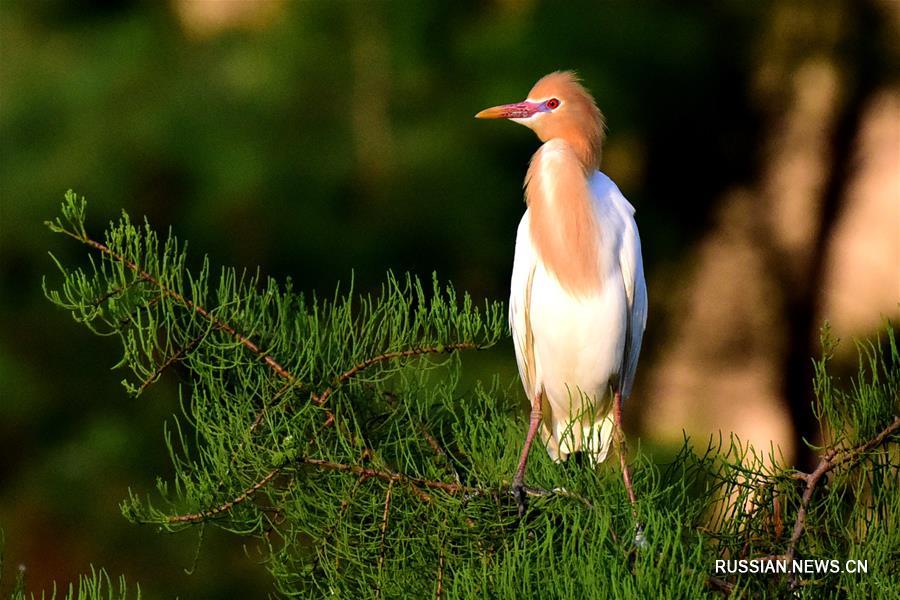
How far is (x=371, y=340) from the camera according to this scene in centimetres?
105

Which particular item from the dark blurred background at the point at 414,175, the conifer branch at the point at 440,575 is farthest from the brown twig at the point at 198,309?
the dark blurred background at the point at 414,175

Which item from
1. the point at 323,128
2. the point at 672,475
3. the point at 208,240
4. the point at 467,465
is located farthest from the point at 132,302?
the point at 323,128

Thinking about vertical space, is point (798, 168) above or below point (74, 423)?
above

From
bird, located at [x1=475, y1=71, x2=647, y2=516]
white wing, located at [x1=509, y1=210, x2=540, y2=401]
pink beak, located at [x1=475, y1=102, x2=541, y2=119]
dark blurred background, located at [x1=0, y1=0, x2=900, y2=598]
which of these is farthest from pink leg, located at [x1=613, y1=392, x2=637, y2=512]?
dark blurred background, located at [x1=0, y1=0, x2=900, y2=598]

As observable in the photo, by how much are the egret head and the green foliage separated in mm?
490

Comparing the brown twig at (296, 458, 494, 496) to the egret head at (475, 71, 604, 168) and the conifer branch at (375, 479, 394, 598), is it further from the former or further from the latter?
the egret head at (475, 71, 604, 168)

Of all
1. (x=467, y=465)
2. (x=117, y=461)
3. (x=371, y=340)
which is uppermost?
(x=371, y=340)

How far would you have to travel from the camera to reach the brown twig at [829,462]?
859 millimetres

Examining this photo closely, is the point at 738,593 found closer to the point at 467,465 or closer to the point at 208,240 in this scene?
the point at 467,465

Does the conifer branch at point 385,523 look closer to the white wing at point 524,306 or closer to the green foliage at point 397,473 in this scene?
the green foliage at point 397,473

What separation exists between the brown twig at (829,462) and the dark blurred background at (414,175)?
147 centimetres

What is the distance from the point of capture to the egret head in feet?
4.83

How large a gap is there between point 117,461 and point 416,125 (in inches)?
42.1

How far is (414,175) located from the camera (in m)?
2.61
